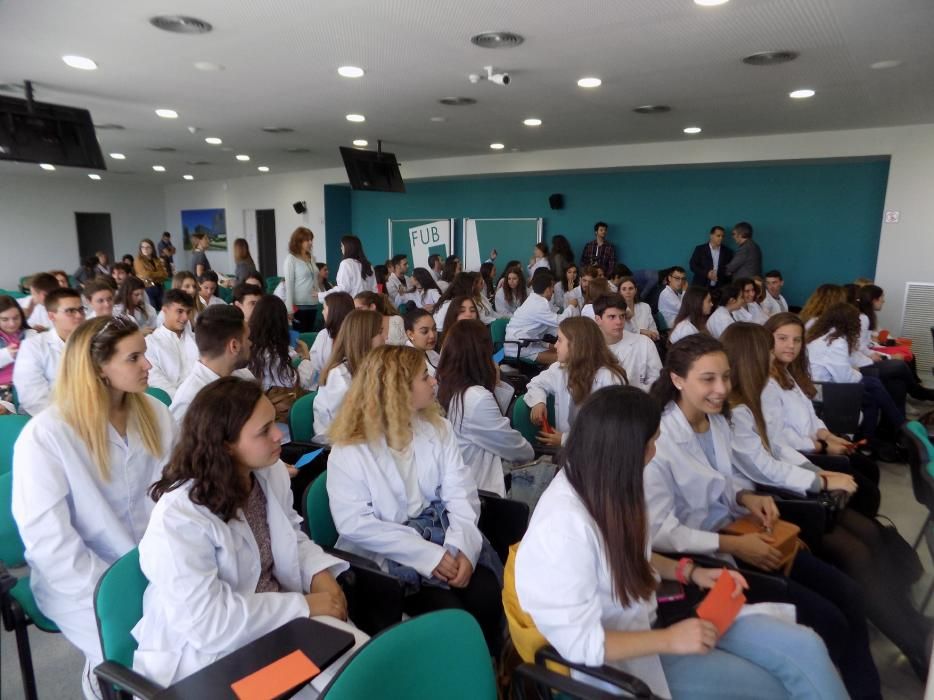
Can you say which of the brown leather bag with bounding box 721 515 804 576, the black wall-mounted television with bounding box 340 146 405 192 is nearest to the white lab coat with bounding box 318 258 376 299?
the black wall-mounted television with bounding box 340 146 405 192

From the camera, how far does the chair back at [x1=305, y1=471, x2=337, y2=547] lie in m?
2.18

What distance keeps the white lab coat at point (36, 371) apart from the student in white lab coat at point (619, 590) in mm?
3315

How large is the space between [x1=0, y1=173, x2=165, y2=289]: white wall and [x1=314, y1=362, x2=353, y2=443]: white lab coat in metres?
15.4

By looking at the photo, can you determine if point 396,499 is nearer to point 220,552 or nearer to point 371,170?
point 220,552

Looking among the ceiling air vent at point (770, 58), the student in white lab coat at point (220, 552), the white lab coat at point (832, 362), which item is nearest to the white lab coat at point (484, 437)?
the student in white lab coat at point (220, 552)

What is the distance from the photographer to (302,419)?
339 centimetres

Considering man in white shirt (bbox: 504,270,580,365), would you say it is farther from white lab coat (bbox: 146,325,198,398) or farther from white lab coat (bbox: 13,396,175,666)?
white lab coat (bbox: 13,396,175,666)

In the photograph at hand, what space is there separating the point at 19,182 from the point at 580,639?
61.1 ft

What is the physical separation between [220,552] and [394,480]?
72 cm

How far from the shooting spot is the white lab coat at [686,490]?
212cm

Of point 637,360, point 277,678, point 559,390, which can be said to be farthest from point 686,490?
point 637,360

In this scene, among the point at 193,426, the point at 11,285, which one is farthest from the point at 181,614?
the point at 11,285

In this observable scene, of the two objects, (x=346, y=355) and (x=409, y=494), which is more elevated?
(x=346, y=355)

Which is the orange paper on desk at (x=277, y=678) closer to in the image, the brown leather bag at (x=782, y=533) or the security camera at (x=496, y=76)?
the brown leather bag at (x=782, y=533)
